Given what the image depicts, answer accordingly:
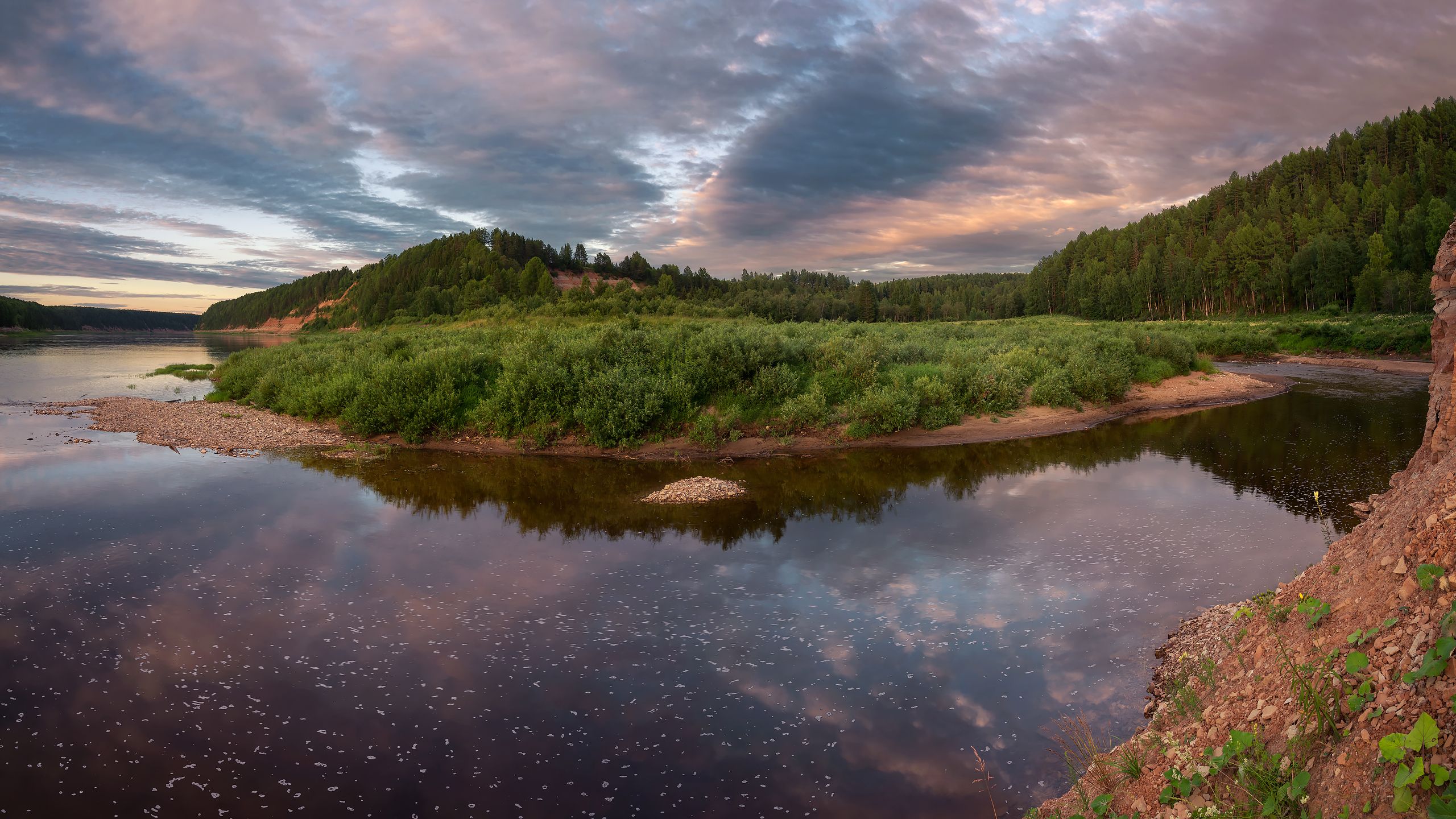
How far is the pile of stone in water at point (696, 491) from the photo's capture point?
18.3m

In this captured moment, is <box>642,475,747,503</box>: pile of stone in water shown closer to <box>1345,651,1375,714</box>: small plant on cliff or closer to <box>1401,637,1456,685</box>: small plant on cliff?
<box>1345,651,1375,714</box>: small plant on cliff

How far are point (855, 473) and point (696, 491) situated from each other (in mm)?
5510

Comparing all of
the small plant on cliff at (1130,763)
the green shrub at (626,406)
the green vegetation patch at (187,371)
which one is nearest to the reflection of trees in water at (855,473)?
the green shrub at (626,406)

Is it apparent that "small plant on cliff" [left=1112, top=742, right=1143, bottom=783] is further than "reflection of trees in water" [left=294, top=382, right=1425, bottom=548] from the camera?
No

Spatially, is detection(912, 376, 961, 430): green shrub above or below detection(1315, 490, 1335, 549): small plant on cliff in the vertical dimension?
above

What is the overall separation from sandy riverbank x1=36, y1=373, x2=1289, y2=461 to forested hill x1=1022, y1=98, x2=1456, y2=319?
5668 cm

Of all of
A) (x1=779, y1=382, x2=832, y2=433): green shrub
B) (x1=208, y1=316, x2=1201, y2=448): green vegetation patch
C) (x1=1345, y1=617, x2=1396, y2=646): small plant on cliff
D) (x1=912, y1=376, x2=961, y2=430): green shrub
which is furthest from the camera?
(x1=912, y1=376, x2=961, y2=430): green shrub

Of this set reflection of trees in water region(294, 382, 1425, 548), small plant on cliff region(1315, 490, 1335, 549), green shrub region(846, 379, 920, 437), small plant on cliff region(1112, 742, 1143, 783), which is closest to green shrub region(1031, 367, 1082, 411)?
reflection of trees in water region(294, 382, 1425, 548)

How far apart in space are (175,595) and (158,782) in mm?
5976

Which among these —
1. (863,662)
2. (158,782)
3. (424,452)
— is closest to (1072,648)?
(863,662)

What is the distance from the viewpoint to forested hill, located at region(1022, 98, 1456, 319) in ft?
261

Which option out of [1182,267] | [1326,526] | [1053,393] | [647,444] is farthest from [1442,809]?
[1182,267]

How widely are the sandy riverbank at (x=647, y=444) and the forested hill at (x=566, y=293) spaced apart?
37469 mm

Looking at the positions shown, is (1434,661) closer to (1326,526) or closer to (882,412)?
(1326,526)
